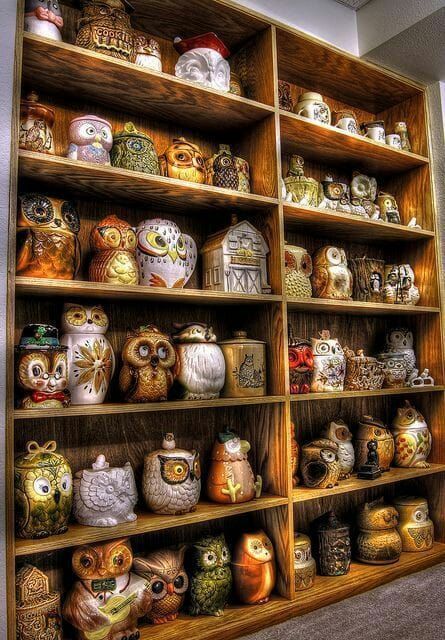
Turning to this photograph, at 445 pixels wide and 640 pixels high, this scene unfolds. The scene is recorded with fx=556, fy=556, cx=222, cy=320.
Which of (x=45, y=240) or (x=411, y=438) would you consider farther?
(x=411, y=438)

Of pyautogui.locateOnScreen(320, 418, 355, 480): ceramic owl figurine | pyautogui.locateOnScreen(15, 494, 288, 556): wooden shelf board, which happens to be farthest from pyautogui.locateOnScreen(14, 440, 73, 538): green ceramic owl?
pyautogui.locateOnScreen(320, 418, 355, 480): ceramic owl figurine

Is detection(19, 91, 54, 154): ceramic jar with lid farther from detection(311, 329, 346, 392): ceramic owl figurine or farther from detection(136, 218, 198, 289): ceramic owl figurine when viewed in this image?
detection(311, 329, 346, 392): ceramic owl figurine

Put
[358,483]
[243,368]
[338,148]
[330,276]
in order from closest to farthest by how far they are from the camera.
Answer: [243,368]
[358,483]
[330,276]
[338,148]

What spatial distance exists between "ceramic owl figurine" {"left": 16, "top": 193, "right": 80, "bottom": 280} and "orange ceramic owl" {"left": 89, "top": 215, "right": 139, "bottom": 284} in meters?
0.08

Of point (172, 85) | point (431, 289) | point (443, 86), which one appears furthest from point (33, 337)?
point (443, 86)

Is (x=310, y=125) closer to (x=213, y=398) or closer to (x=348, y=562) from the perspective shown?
(x=213, y=398)

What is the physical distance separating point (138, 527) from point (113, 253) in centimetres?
88

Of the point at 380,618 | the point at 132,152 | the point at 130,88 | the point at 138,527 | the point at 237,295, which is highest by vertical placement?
the point at 130,88

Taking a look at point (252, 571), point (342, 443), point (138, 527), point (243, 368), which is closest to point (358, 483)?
point (342, 443)

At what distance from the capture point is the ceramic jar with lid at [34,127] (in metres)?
1.73

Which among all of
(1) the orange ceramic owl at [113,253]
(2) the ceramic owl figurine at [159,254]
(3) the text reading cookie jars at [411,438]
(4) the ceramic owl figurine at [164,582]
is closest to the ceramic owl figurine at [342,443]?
(3) the text reading cookie jars at [411,438]

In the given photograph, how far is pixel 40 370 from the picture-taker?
1.63 m

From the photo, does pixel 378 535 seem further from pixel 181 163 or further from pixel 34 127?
pixel 34 127

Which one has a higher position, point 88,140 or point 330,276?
point 88,140
